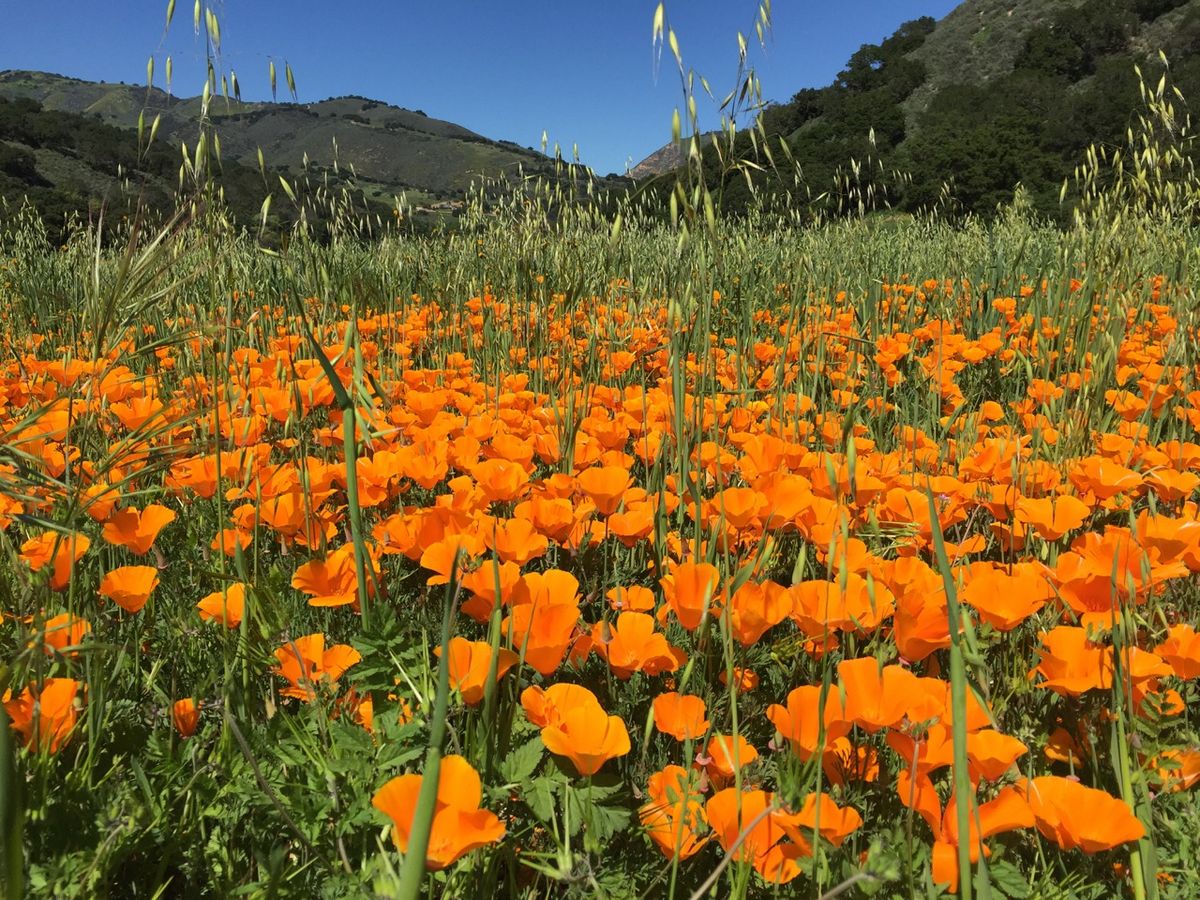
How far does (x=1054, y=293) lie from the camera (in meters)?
3.91

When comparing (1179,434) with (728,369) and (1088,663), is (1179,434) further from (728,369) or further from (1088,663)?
(1088,663)

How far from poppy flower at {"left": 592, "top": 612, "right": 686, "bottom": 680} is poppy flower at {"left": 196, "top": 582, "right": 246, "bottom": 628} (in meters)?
0.53

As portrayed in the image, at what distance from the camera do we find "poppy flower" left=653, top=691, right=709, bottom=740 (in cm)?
99

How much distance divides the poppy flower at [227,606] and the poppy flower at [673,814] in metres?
0.64

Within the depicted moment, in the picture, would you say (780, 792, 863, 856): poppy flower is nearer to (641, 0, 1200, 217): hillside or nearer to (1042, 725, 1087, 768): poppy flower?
(1042, 725, 1087, 768): poppy flower

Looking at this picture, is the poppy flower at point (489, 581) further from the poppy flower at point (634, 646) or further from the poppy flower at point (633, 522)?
the poppy flower at point (633, 522)

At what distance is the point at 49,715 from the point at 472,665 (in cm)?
50

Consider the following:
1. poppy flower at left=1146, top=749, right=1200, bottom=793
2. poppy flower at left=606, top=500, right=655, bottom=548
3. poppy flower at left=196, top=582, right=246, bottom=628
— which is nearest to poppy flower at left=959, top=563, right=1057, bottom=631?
poppy flower at left=1146, top=749, right=1200, bottom=793

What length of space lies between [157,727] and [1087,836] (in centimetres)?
120

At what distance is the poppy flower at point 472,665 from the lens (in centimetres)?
89

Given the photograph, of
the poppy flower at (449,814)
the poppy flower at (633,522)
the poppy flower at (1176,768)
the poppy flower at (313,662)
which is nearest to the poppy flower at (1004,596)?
the poppy flower at (1176,768)

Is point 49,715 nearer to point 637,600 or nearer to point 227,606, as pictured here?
point 227,606

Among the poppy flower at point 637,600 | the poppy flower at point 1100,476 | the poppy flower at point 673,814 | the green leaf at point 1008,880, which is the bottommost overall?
the green leaf at point 1008,880

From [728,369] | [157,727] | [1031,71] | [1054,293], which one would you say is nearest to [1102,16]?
[1031,71]
